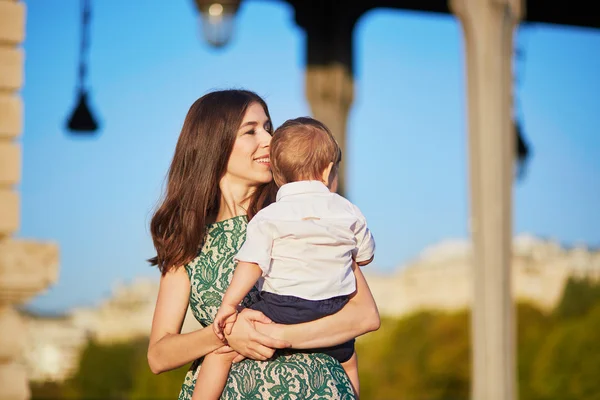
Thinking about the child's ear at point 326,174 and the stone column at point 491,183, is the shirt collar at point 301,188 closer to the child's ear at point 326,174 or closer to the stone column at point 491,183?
the child's ear at point 326,174

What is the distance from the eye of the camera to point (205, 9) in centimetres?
581

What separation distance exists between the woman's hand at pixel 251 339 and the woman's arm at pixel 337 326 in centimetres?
2

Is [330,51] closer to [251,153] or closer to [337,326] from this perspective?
[251,153]

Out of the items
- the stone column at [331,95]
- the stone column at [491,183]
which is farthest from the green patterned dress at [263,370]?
the stone column at [331,95]

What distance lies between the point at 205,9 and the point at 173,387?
34060mm

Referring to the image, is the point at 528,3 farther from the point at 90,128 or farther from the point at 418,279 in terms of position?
the point at 418,279

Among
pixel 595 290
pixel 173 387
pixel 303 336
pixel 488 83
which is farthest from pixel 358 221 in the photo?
pixel 595 290

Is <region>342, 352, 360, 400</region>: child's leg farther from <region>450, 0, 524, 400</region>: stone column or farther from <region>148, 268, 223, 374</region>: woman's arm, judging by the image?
<region>450, 0, 524, 400</region>: stone column

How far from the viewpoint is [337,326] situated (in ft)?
8.70

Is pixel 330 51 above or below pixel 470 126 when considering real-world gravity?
above

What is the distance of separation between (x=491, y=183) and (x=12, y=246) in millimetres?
2986

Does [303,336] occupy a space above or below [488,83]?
below

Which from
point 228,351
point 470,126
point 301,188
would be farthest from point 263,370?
point 470,126

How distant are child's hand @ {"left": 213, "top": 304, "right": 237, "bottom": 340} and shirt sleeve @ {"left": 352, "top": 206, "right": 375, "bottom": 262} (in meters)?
0.37
